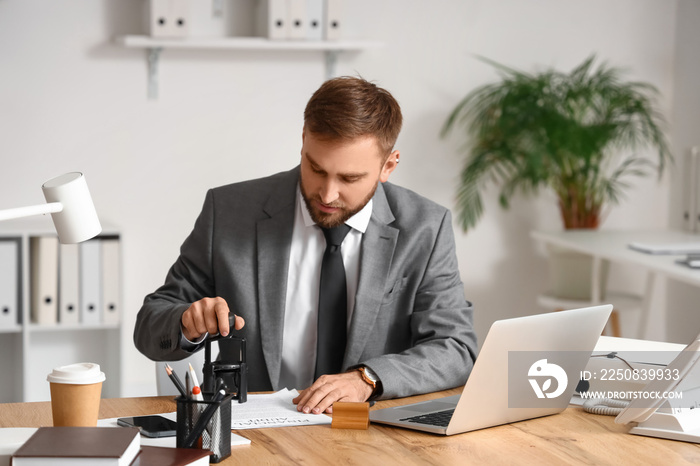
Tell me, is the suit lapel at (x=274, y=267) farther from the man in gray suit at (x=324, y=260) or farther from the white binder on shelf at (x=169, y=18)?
the white binder on shelf at (x=169, y=18)

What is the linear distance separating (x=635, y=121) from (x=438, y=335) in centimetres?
253

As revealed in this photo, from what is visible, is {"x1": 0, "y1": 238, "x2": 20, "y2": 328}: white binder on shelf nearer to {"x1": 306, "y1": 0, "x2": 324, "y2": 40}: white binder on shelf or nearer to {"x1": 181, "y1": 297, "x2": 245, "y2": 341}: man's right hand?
{"x1": 306, "y1": 0, "x2": 324, "y2": 40}: white binder on shelf

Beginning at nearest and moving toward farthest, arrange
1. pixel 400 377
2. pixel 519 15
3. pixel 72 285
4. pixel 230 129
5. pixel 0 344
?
pixel 400 377, pixel 72 285, pixel 0 344, pixel 230 129, pixel 519 15

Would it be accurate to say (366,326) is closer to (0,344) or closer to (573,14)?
(0,344)

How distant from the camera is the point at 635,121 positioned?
4062mm

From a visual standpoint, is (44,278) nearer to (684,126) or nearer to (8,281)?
(8,281)

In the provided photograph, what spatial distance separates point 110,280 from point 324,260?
1.68m

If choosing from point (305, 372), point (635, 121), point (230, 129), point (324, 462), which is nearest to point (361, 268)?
point (305, 372)

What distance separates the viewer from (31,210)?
1152mm

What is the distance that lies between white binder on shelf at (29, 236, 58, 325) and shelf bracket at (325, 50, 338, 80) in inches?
55.7

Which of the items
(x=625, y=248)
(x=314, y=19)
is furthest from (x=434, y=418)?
(x=314, y=19)

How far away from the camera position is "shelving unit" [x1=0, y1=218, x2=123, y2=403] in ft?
10.9

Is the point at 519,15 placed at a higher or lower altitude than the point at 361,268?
higher

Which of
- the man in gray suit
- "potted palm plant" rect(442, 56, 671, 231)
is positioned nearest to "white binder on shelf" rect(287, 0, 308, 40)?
"potted palm plant" rect(442, 56, 671, 231)
